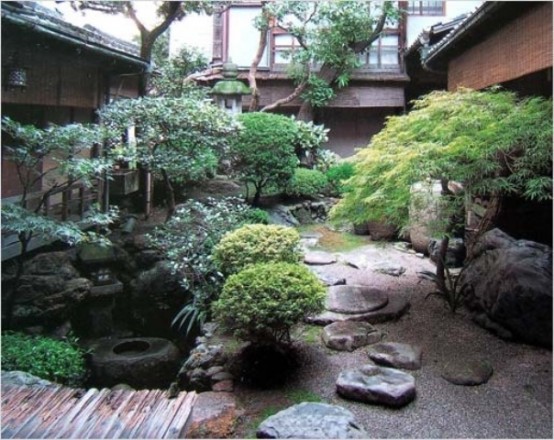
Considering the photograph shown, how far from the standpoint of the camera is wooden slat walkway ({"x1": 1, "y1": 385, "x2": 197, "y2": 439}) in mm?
3232

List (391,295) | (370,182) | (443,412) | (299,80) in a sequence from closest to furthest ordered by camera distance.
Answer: (443,412)
(370,182)
(391,295)
(299,80)

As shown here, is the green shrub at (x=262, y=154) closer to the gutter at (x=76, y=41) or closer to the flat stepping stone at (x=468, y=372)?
the gutter at (x=76, y=41)

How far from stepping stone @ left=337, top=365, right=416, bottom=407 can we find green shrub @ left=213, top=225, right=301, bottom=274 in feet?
5.79

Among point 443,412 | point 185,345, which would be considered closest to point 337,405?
point 443,412

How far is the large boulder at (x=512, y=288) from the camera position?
386cm

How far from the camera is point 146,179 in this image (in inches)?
342

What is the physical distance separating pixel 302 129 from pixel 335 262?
11.9ft

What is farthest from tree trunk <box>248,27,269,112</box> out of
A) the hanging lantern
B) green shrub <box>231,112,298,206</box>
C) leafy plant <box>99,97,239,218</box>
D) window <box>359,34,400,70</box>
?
the hanging lantern

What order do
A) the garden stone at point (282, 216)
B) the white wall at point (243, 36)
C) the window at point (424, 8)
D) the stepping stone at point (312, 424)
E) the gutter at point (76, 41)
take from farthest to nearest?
the window at point (424, 8) < the white wall at point (243, 36) < the garden stone at point (282, 216) < the gutter at point (76, 41) < the stepping stone at point (312, 424)

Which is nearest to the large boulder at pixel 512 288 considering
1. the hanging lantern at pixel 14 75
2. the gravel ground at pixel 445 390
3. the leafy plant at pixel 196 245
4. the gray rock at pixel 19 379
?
the gravel ground at pixel 445 390

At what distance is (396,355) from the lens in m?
4.02

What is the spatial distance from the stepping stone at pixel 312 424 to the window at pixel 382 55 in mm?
10741

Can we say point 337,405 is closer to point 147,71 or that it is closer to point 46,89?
point 46,89

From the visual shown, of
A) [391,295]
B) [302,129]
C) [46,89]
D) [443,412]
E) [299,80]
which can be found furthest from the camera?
[299,80]
